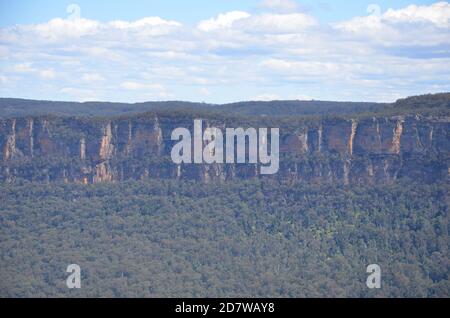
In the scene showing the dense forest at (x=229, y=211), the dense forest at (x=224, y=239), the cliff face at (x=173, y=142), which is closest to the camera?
the dense forest at (x=224, y=239)

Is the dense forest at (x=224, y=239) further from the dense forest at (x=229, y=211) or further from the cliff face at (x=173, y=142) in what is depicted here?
the cliff face at (x=173, y=142)

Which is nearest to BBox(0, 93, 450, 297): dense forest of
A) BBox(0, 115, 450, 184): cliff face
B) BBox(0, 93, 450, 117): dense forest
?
BBox(0, 115, 450, 184): cliff face

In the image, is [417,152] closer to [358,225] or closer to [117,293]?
[358,225]

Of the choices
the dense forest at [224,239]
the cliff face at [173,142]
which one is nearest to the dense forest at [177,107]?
the cliff face at [173,142]

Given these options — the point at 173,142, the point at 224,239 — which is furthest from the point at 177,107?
the point at 224,239

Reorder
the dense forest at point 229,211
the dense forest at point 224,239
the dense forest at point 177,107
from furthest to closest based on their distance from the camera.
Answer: the dense forest at point 177,107, the dense forest at point 229,211, the dense forest at point 224,239

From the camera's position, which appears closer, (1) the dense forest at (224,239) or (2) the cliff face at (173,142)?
(1) the dense forest at (224,239)

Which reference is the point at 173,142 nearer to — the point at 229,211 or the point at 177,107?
the point at 229,211

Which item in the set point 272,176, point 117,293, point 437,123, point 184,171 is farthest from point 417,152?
point 117,293
